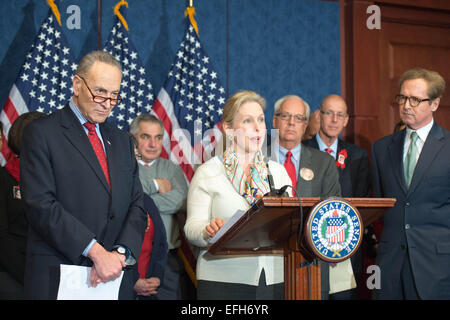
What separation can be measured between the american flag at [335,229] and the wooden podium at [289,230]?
74 mm

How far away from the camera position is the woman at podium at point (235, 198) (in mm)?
2238

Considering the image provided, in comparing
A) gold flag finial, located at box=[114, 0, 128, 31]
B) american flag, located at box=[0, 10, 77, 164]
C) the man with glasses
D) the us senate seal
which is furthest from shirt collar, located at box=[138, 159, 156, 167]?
the us senate seal

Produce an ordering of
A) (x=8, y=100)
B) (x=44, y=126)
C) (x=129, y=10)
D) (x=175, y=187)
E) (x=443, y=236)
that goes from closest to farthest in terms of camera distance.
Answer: (x=44, y=126), (x=443, y=236), (x=175, y=187), (x=8, y=100), (x=129, y=10)

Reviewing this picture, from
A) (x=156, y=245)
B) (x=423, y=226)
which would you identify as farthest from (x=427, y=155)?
(x=156, y=245)

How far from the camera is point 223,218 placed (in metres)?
2.36

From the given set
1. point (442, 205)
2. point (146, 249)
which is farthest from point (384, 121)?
point (146, 249)

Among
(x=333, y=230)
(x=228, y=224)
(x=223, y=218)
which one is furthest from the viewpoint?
(x=223, y=218)

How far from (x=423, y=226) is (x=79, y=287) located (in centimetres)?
189

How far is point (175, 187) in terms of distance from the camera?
3.66 meters

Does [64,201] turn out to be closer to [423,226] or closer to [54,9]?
[423,226]

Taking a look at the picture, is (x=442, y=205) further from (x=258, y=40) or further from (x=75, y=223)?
(x=258, y=40)

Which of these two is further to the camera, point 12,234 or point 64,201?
point 12,234

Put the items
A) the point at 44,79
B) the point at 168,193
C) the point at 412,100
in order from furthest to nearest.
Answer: the point at 44,79
the point at 168,193
the point at 412,100
